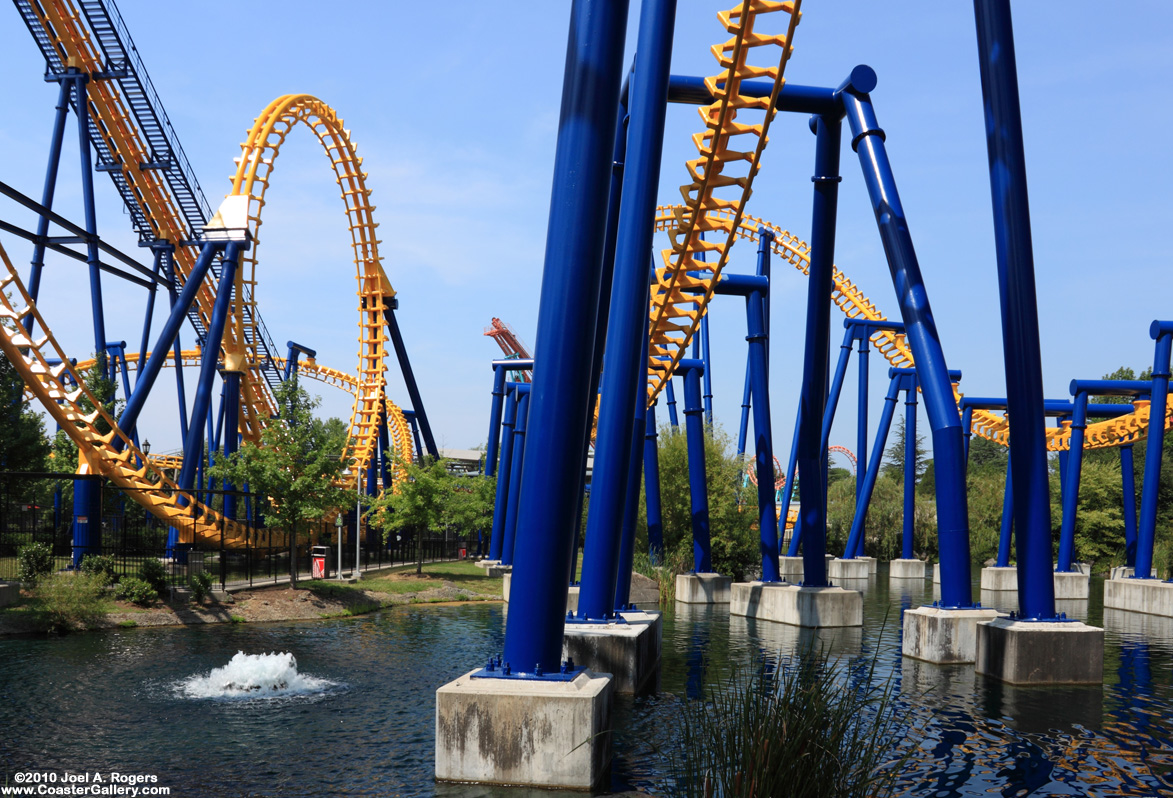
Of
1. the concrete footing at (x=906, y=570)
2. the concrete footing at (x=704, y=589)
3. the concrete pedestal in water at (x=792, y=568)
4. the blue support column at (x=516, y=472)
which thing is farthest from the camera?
the concrete footing at (x=906, y=570)

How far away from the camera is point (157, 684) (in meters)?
11.2

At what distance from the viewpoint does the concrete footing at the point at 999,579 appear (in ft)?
90.5

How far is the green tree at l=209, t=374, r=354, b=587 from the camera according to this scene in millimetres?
21375

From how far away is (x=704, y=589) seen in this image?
22672mm

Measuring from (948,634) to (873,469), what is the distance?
1542 cm

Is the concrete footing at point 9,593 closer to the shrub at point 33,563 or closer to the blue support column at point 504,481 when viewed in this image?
the shrub at point 33,563

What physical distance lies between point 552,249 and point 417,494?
23.2 metres

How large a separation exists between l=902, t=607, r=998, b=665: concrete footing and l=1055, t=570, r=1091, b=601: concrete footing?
45.8 feet

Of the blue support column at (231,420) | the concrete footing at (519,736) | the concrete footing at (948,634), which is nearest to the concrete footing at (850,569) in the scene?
the concrete footing at (948,634)

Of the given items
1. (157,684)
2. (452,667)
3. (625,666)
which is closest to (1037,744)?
(625,666)

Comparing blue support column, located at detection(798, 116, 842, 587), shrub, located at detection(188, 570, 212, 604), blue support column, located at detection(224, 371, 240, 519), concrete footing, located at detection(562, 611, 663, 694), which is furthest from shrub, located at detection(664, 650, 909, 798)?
blue support column, located at detection(224, 371, 240, 519)

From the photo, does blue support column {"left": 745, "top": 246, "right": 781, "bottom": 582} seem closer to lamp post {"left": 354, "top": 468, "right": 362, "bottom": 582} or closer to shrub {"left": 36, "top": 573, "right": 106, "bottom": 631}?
lamp post {"left": 354, "top": 468, "right": 362, "bottom": 582}

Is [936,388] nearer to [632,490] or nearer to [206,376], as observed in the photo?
[632,490]

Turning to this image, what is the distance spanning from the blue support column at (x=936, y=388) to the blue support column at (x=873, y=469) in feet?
47.5
